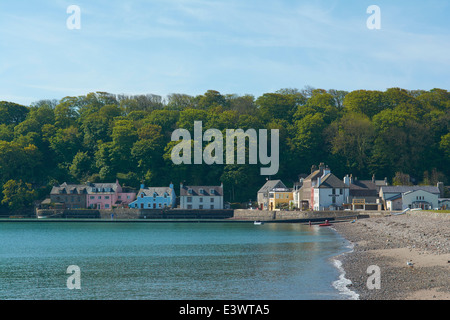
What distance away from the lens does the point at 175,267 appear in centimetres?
3244

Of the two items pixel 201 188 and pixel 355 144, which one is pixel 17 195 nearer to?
pixel 201 188

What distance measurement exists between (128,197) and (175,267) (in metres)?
64.4

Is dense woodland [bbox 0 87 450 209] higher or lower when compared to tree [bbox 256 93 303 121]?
lower

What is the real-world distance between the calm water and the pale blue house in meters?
36.7

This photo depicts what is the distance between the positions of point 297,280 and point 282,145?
75.7 meters

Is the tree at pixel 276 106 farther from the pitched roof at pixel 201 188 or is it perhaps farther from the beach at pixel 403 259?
the beach at pixel 403 259

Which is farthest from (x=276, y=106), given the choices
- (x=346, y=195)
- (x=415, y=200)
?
(x=415, y=200)

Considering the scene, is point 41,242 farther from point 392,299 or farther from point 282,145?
point 282,145

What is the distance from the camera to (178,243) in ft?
163

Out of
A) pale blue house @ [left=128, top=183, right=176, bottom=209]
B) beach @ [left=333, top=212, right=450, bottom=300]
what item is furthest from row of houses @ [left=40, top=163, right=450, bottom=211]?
beach @ [left=333, top=212, right=450, bottom=300]

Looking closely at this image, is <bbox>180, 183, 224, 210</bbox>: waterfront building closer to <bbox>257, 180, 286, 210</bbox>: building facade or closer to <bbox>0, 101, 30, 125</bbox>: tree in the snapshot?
<bbox>257, 180, 286, 210</bbox>: building facade

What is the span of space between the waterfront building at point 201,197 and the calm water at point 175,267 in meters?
35.3

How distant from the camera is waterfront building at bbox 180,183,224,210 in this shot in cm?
8975
